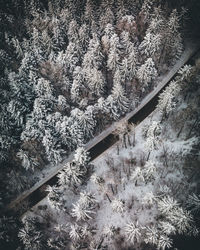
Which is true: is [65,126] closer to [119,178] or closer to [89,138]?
[89,138]

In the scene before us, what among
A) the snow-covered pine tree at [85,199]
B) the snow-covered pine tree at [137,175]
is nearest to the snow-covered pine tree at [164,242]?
the snow-covered pine tree at [137,175]

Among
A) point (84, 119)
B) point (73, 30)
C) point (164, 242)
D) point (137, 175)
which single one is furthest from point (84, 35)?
point (164, 242)

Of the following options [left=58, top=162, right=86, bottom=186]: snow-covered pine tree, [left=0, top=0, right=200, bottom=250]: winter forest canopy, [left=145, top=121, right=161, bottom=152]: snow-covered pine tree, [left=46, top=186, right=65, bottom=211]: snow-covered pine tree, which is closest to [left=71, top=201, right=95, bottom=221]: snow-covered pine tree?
[left=0, top=0, right=200, bottom=250]: winter forest canopy

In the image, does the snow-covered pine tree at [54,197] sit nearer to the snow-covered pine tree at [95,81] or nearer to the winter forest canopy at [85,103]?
the winter forest canopy at [85,103]

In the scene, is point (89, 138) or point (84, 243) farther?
point (89, 138)

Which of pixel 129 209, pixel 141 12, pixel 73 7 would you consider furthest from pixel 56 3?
pixel 129 209

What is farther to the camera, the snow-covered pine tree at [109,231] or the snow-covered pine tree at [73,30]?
the snow-covered pine tree at [73,30]
